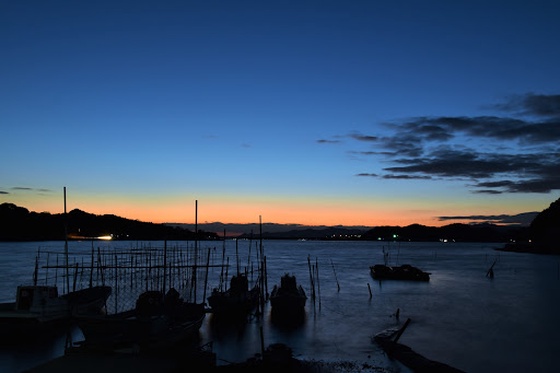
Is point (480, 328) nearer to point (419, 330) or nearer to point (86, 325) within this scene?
point (419, 330)

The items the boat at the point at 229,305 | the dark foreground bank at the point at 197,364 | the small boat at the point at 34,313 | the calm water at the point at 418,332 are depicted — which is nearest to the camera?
the dark foreground bank at the point at 197,364

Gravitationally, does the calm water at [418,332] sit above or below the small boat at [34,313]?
below

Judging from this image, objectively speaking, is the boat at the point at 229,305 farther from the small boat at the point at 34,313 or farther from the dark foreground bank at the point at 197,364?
the dark foreground bank at the point at 197,364

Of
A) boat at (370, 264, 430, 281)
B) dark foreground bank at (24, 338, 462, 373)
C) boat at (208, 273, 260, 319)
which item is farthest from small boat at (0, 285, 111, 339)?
boat at (370, 264, 430, 281)

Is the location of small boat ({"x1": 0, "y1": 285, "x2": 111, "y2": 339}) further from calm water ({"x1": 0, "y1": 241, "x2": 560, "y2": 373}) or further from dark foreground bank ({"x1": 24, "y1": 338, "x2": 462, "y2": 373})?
dark foreground bank ({"x1": 24, "y1": 338, "x2": 462, "y2": 373})

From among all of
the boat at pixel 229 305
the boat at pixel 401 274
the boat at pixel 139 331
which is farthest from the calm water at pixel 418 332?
the boat at pixel 401 274

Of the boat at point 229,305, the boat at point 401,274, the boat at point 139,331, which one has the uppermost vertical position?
the boat at point 139,331

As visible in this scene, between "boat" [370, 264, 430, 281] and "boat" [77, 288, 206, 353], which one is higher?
"boat" [77, 288, 206, 353]

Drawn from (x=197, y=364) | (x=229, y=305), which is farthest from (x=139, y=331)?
(x=229, y=305)

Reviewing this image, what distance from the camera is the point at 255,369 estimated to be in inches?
727

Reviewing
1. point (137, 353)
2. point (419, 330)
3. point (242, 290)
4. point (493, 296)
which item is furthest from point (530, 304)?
point (137, 353)

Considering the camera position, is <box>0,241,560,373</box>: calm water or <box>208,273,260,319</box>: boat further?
<box>208,273,260,319</box>: boat

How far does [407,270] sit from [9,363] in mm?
63238

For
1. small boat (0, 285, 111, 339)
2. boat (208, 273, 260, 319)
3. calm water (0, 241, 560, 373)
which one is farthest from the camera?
boat (208, 273, 260, 319)
